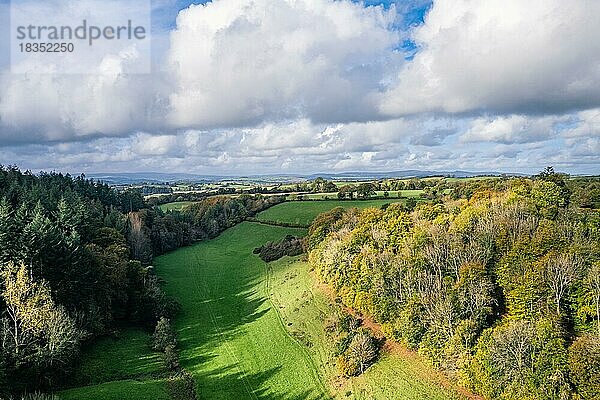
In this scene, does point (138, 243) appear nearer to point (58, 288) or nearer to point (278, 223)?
point (278, 223)

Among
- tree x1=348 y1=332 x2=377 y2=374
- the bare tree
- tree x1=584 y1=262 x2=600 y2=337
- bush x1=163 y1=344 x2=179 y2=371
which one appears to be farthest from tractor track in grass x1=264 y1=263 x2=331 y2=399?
tree x1=584 y1=262 x2=600 y2=337

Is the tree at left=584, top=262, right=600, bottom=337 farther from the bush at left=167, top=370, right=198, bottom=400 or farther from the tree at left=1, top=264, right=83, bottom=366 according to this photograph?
the tree at left=1, top=264, right=83, bottom=366

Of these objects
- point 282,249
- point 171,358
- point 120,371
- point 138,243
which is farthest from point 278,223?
point 120,371

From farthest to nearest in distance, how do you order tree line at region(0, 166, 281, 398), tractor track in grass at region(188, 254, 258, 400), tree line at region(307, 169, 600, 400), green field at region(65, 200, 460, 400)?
tractor track in grass at region(188, 254, 258, 400) < green field at region(65, 200, 460, 400) < tree line at region(0, 166, 281, 398) < tree line at region(307, 169, 600, 400)

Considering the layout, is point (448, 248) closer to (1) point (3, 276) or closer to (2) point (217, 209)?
(1) point (3, 276)

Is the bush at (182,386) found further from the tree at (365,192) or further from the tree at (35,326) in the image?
the tree at (365,192)
